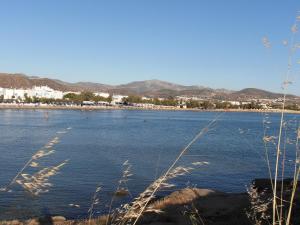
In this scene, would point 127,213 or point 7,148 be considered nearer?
point 127,213

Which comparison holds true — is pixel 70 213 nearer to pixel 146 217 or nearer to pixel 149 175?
pixel 146 217

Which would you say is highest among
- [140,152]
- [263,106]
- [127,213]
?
[263,106]

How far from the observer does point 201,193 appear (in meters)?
18.4

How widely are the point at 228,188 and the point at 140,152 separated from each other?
20.1 meters

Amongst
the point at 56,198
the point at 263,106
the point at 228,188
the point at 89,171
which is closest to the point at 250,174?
the point at 228,188

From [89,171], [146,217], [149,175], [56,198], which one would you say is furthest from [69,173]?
[146,217]

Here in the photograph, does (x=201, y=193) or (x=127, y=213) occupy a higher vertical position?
(x=127, y=213)

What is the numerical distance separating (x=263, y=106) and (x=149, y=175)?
2658cm

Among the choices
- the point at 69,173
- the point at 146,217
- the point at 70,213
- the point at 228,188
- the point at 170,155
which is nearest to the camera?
the point at 146,217

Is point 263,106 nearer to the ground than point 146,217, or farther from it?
farther from it

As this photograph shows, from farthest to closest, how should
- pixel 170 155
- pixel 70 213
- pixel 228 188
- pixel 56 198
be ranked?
1. pixel 170 155
2. pixel 228 188
3. pixel 56 198
4. pixel 70 213

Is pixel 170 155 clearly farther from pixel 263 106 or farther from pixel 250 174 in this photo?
pixel 263 106

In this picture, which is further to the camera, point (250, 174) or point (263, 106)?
point (250, 174)

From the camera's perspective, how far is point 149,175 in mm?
28766
